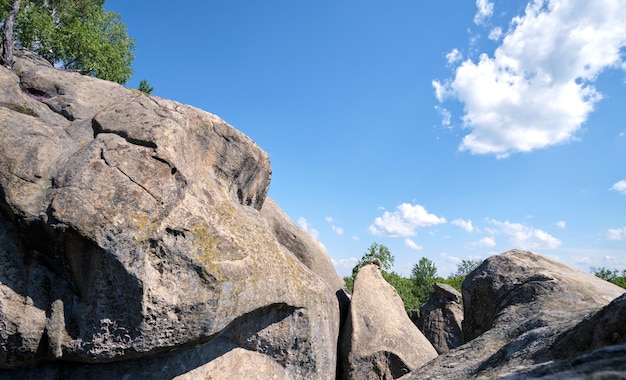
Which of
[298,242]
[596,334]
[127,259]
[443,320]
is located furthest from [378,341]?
[443,320]

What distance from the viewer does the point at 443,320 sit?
2373 centimetres

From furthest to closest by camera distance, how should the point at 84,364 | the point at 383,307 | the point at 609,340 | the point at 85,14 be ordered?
1. the point at 85,14
2. the point at 383,307
3. the point at 84,364
4. the point at 609,340

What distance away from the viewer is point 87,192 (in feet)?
24.6

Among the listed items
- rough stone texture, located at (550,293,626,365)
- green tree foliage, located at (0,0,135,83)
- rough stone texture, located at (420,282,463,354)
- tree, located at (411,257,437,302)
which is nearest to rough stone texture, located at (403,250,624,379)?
rough stone texture, located at (550,293,626,365)

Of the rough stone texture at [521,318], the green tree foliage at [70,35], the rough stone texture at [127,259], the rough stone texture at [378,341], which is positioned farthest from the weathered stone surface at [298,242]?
the green tree foliage at [70,35]

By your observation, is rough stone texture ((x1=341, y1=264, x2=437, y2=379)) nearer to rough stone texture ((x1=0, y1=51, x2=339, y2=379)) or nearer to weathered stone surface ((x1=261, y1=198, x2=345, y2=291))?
weathered stone surface ((x1=261, y1=198, x2=345, y2=291))

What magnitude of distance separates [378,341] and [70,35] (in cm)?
2859

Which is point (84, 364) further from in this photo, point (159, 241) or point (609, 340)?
point (609, 340)

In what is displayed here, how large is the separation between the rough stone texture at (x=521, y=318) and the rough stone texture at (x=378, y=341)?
2855 mm

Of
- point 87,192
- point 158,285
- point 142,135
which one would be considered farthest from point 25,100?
point 158,285

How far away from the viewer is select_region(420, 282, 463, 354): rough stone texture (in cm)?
2275

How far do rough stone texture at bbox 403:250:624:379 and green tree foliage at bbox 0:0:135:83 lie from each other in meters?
29.4

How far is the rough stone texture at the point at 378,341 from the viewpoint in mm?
12219

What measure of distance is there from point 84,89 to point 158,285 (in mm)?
7335
